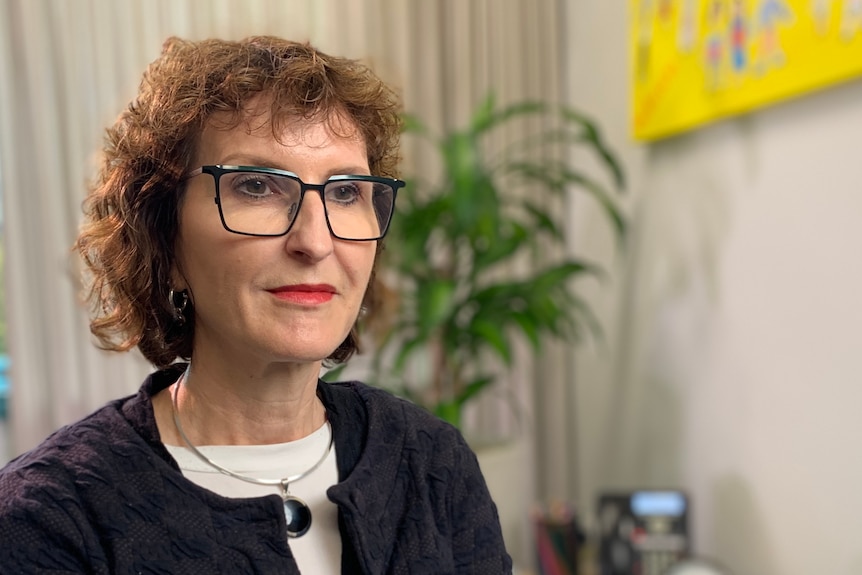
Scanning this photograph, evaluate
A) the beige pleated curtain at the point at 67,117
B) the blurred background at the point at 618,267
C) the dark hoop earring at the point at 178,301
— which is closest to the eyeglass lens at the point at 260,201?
the dark hoop earring at the point at 178,301

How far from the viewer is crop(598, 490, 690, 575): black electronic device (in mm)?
2002

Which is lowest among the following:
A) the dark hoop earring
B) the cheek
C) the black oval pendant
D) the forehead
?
the black oval pendant

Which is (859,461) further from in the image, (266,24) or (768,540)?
(266,24)

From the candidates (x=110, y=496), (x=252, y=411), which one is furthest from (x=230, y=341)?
(x=110, y=496)

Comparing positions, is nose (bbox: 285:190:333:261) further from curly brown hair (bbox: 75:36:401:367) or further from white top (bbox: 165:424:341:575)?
white top (bbox: 165:424:341:575)

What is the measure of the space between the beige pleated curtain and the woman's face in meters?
1.37

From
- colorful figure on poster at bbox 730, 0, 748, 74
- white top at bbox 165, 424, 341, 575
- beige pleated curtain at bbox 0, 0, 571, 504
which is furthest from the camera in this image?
beige pleated curtain at bbox 0, 0, 571, 504

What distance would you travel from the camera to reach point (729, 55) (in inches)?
76.9

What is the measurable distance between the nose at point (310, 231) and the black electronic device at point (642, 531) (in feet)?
4.47

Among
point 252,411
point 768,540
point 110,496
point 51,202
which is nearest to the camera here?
point 110,496

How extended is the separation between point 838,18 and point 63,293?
1.94 m

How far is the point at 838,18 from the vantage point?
1.62 metres

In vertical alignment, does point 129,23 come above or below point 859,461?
above

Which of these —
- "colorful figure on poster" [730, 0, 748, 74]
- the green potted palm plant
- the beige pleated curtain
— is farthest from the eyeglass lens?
the beige pleated curtain
